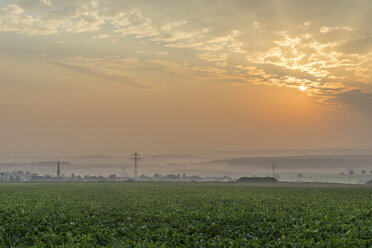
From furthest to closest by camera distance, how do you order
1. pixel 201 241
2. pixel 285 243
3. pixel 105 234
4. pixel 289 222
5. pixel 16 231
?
pixel 289 222 < pixel 16 231 < pixel 105 234 < pixel 201 241 < pixel 285 243

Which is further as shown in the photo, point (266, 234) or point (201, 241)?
point (266, 234)

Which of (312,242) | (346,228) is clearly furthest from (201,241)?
(346,228)

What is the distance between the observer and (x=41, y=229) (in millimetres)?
26516

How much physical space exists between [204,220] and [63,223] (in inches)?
427

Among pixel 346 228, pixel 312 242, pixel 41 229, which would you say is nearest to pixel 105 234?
pixel 41 229

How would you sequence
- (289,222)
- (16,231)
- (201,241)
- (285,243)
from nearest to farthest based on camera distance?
(285,243)
(201,241)
(16,231)
(289,222)

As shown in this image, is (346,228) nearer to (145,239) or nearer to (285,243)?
(285,243)

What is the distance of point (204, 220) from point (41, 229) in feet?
39.3

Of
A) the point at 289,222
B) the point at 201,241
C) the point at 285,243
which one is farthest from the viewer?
the point at 289,222

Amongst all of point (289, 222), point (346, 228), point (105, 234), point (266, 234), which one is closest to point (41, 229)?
point (105, 234)

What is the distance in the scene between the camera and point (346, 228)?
24.7 m

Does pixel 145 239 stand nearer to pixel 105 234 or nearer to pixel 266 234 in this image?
pixel 105 234

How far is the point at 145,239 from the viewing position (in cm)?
2239

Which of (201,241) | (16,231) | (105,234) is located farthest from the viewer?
(16,231)
